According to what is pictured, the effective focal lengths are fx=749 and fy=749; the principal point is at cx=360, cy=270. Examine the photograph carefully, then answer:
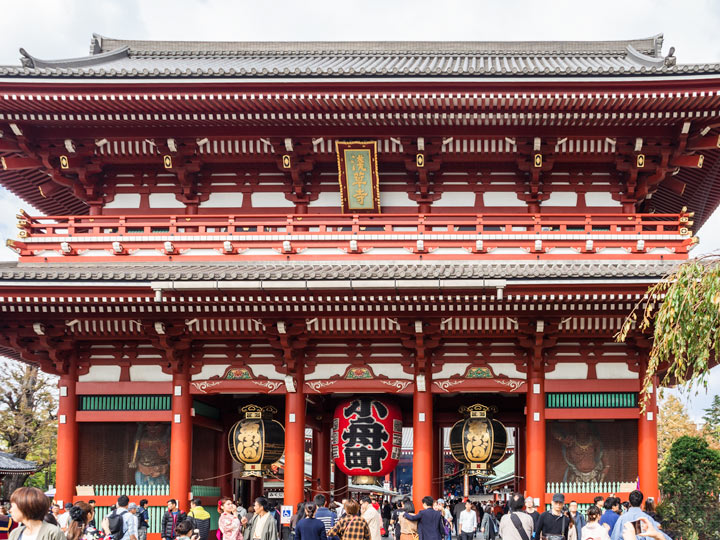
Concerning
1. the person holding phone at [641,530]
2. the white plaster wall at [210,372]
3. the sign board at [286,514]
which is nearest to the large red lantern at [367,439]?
the sign board at [286,514]

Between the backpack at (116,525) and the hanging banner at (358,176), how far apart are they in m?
8.84

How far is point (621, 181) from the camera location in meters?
17.6

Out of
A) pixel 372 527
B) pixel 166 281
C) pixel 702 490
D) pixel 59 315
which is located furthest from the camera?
pixel 702 490

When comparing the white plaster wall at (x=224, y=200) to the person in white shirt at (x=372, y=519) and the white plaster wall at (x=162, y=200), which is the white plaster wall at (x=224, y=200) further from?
the person in white shirt at (x=372, y=519)

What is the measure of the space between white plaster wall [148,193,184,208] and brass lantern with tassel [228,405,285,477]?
5267 millimetres

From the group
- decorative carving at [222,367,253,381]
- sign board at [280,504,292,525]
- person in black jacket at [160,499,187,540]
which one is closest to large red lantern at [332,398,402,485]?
sign board at [280,504,292,525]

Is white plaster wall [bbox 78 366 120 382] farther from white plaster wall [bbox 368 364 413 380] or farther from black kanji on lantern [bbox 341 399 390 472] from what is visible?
white plaster wall [bbox 368 364 413 380]

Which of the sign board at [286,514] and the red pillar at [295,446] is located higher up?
the red pillar at [295,446]

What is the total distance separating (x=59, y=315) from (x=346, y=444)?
21.7 ft

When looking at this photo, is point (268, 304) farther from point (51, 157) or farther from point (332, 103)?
point (51, 157)

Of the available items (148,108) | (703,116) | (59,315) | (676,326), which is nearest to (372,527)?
(676,326)

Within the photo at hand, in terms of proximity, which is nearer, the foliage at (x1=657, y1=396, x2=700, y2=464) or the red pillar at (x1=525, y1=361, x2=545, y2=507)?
the red pillar at (x1=525, y1=361, x2=545, y2=507)

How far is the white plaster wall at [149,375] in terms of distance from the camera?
53.8ft

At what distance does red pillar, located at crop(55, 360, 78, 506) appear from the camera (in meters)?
15.7
